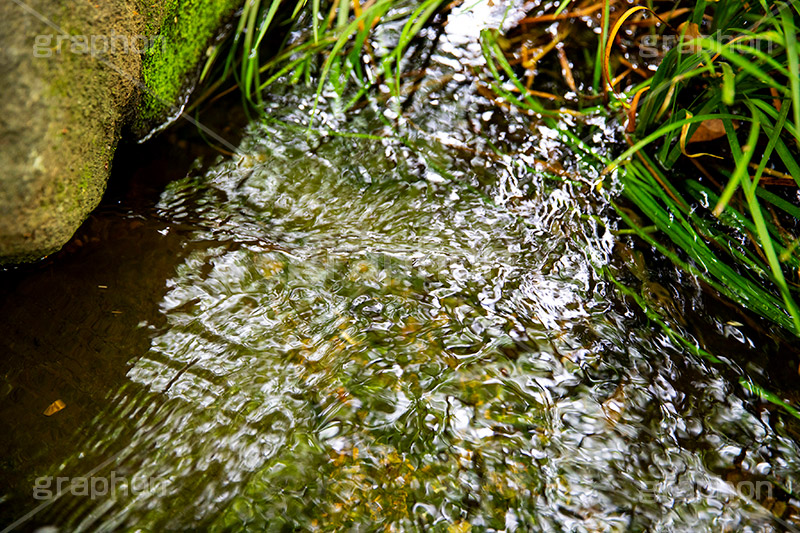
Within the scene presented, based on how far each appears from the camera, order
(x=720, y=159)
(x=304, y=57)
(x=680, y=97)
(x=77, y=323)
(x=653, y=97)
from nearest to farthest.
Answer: (x=77, y=323) → (x=653, y=97) → (x=720, y=159) → (x=680, y=97) → (x=304, y=57)

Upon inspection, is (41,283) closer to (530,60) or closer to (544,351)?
(544,351)

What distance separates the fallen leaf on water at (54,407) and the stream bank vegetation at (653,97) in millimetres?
1458

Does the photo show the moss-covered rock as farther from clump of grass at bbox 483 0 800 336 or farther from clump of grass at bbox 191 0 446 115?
clump of grass at bbox 483 0 800 336

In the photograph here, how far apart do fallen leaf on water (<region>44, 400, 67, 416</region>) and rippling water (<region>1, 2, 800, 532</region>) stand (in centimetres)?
8

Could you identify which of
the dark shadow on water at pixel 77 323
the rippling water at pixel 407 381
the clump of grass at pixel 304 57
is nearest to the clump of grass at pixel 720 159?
the rippling water at pixel 407 381

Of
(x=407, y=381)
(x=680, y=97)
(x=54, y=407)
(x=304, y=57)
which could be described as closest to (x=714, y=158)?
(x=680, y=97)

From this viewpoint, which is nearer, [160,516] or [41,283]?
[160,516]

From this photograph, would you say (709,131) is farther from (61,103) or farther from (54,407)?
(54,407)

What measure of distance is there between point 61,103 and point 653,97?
6.77ft

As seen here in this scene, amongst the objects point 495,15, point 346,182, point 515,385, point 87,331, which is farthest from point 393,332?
point 495,15

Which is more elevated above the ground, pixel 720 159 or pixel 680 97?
pixel 680 97

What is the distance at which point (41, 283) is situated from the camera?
74.4 inches

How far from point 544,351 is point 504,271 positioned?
1.14ft

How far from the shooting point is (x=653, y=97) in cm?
212
